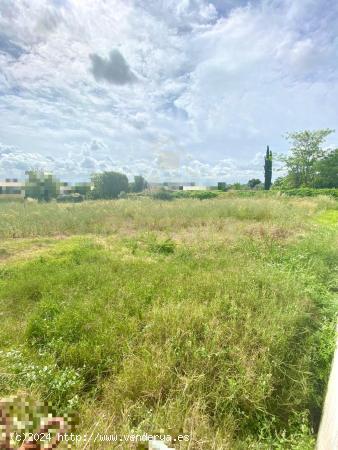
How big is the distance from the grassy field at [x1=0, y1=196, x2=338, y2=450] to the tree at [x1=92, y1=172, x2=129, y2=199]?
31.2 meters

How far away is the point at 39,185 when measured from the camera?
89.5ft

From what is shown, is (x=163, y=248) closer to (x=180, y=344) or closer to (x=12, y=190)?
(x=180, y=344)

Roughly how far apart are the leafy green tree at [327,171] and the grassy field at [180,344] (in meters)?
34.3

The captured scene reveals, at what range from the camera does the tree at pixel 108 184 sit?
3581 cm

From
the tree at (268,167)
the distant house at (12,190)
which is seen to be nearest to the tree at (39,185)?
the distant house at (12,190)

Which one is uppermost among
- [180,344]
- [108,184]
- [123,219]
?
[108,184]

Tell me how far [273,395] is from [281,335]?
63cm

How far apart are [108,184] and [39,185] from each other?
10.9 m

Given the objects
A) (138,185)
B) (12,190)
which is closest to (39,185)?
(12,190)

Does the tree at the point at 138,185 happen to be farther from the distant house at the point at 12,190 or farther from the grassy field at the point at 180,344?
the grassy field at the point at 180,344

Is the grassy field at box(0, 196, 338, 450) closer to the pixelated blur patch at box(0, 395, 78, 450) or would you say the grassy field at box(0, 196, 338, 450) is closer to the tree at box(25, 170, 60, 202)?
the pixelated blur patch at box(0, 395, 78, 450)

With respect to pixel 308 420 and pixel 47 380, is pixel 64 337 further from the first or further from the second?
pixel 308 420

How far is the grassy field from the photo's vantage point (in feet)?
6.54

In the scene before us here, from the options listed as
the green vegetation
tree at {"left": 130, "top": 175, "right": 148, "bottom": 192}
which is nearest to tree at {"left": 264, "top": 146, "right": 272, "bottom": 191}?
the green vegetation
